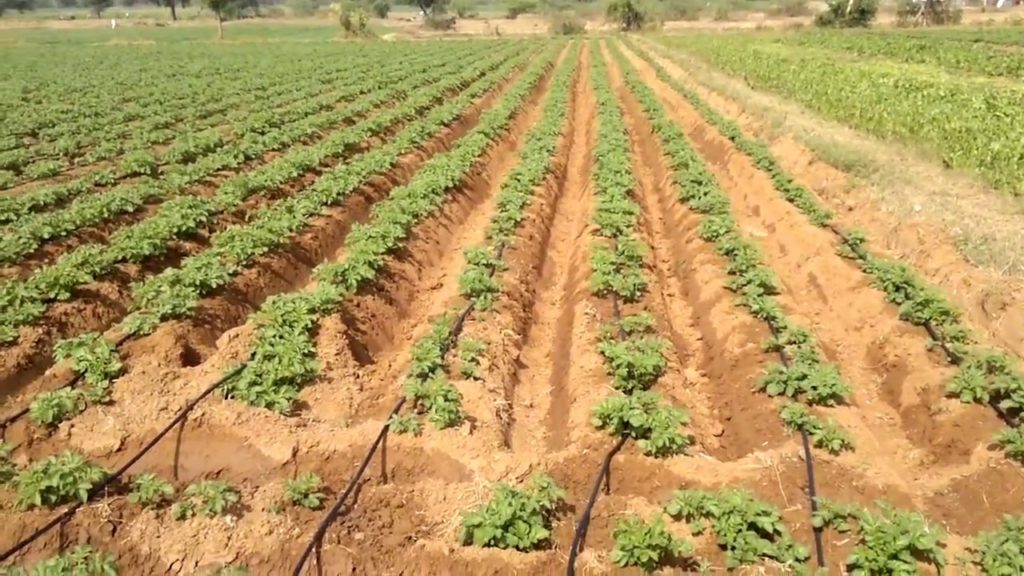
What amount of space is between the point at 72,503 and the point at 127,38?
73.1 metres

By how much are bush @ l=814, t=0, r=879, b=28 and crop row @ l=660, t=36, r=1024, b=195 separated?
48.6m

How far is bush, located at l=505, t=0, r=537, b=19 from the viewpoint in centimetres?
12262

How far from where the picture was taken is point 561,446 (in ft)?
22.9

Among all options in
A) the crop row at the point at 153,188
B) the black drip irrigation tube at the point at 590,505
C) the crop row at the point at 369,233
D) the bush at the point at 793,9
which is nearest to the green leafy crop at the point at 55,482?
the crop row at the point at 369,233

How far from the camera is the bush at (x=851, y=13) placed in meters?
70.9

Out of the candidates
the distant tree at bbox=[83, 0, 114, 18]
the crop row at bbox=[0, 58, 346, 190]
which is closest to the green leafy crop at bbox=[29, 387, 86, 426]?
the crop row at bbox=[0, 58, 346, 190]

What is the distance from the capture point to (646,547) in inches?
192

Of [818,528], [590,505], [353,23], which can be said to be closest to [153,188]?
[590,505]

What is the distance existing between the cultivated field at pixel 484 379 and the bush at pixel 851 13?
67.8 meters

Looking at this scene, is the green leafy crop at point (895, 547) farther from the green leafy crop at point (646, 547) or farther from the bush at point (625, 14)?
the bush at point (625, 14)

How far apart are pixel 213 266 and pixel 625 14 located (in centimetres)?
9407

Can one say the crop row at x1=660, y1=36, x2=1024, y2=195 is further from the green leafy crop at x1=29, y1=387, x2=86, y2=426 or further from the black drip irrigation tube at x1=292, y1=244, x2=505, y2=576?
the green leafy crop at x1=29, y1=387, x2=86, y2=426

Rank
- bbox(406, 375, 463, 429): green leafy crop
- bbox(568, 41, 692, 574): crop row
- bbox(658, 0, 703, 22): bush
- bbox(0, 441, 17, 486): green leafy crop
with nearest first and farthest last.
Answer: bbox(568, 41, 692, 574): crop row < bbox(0, 441, 17, 486): green leafy crop < bbox(406, 375, 463, 429): green leafy crop < bbox(658, 0, 703, 22): bush

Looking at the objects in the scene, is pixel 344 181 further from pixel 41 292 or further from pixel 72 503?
pixel 72 503
